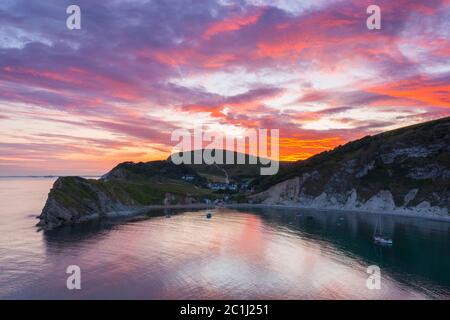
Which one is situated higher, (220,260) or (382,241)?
(382,241)

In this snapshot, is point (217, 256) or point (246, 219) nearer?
point (217, 256)

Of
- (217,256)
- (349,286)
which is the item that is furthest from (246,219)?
(349,286)

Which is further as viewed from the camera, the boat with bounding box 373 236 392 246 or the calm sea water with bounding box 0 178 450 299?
the boat with bounding box 373 236 392 246

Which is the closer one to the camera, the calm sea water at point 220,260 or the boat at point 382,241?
the calm sea water at point 220,260

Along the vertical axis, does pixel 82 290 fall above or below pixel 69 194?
below

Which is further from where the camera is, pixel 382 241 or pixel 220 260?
pixel 382 241
